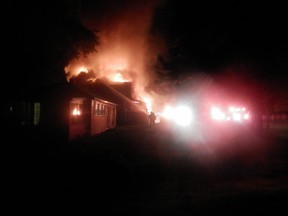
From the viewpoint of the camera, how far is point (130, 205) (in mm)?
6887

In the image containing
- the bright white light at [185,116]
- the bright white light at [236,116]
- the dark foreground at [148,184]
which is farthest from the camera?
the bright white light at [185,116]

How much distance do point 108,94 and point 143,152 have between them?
90.8 ft

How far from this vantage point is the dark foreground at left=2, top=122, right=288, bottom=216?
21.1ft

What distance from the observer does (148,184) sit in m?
8.95

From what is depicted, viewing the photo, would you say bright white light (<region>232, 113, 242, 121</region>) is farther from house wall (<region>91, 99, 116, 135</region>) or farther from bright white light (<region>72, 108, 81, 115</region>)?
bright white light (<region>72, 108, 81, 115</region>)

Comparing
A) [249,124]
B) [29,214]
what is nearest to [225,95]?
[249,124]

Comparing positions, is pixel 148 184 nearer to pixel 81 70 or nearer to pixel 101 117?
pixel 101 117

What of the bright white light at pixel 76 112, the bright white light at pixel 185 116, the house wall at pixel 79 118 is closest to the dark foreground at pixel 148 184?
the house wall at pixel 79 118

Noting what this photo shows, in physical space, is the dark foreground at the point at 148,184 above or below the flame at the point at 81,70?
below

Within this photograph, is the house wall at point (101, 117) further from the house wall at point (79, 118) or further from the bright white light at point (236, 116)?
the bright white light at point (236, 116)

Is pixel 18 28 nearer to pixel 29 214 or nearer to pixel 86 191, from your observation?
pixel 86 191

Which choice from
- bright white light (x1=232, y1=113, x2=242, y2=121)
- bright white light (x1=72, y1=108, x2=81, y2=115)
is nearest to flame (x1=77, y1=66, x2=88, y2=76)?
bright white light (x1=72, y1=108, x2=81, y2=115)

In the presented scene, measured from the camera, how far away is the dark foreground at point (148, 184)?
21.1 feet

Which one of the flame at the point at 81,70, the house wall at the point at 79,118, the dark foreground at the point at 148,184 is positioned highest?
the flame at the point at 81,70
